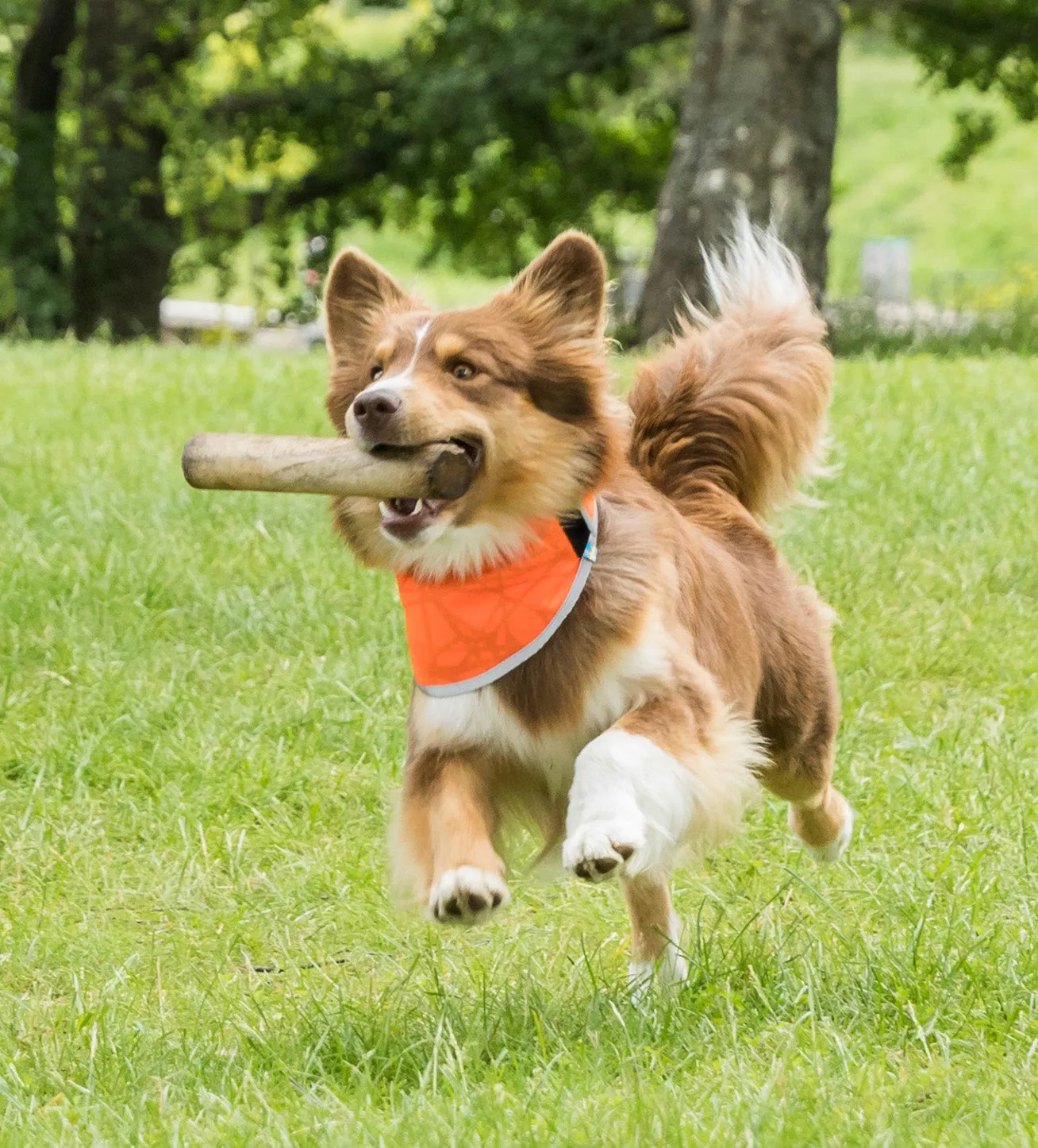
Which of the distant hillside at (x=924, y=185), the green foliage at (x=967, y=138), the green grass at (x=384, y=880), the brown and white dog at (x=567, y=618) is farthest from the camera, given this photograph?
the distant hillside at (x=924, y=185)

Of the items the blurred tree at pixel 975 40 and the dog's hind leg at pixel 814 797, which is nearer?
the dog's hind leg at pixel 814 797

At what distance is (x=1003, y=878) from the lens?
4.46m

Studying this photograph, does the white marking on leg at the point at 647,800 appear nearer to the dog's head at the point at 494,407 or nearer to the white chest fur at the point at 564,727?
the white chest fur at the point at 564,727

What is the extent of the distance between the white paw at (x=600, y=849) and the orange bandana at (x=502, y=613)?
1.71 feet

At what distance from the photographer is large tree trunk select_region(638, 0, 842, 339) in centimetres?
1261

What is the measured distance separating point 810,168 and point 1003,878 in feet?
30.8

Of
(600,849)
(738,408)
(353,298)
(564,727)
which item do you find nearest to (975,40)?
(738,408)

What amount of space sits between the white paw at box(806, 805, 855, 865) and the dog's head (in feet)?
5.01

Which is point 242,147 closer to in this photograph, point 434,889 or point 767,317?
point 767,317

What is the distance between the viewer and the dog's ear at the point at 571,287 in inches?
159

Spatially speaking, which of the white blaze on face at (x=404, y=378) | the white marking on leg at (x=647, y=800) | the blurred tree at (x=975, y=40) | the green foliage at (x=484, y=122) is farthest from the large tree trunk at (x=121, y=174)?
the white marking on leg at (x=647, y=800)

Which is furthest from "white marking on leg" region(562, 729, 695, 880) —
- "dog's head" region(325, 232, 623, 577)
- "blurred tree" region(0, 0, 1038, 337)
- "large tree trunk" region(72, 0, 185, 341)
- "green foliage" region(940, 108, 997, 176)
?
"green foliage" region(940, 108, 997, 176)

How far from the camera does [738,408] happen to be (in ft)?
15.3

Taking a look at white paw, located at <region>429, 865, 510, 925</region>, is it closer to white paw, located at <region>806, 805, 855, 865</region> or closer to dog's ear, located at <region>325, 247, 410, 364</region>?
dog's ear, located at <region>325, 247, 410, 364</region>
